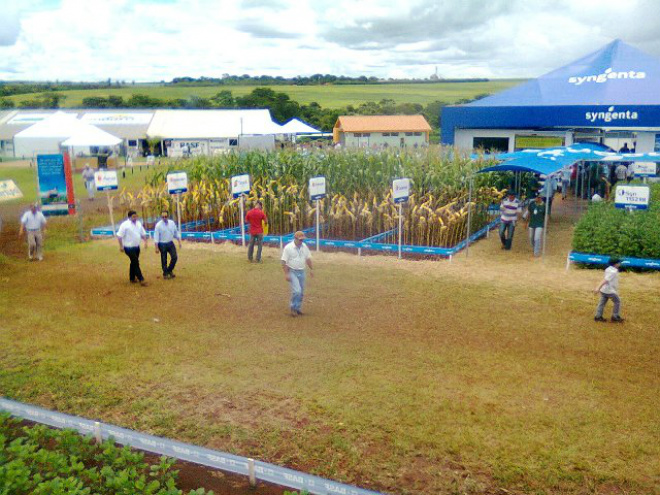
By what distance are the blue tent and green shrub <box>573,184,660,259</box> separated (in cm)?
1535

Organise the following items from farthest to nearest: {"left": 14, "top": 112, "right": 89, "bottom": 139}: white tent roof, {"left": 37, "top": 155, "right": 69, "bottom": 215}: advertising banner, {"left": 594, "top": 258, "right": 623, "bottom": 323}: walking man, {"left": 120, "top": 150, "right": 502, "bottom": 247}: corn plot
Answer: {"left": 14, "top": 112, "right": 89, "bottom": 139}: white tent roof, {"left": 37, "top": 155, "right": 69, "bottom": 215}: advertising banner, {"left": 120, "top": 150, "right": 502, "bottom": 247}: corn plot, {"left": 594, "top": 258, "right": 623, "bottom": 323}: walking man

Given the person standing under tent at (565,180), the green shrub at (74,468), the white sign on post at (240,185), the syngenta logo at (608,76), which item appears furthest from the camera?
the syngenta logo at (608,76)

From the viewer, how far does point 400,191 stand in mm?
16109

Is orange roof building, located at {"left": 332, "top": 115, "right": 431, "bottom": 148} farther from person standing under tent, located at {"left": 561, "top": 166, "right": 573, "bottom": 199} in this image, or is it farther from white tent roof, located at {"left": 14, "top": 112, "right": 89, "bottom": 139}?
white tent roof, located at {"left": 14, "top": 112, "right": 89, "bottom": 139}

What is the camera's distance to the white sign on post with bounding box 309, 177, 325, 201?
1677 centimetres

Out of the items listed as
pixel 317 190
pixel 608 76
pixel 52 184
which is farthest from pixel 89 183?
pixel 608 76

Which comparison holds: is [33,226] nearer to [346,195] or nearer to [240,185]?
[240,185]

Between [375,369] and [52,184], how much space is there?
17225 millimetres

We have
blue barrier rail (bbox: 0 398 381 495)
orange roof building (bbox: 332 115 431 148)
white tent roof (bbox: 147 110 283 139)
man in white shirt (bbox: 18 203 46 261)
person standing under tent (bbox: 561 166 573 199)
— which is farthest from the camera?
orange roof building (bbox: 332 115 431 148)

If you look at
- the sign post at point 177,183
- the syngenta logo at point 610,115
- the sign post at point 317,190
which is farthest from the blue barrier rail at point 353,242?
the syngenta logo at point 610,115

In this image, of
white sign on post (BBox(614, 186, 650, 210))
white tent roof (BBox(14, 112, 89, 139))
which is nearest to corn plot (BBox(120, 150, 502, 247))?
white sign on post (BBox(614, 186, 650, 210))

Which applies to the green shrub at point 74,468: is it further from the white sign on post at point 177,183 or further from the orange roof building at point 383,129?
the orange roof building at point 383,129

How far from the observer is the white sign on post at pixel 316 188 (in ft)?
55.0

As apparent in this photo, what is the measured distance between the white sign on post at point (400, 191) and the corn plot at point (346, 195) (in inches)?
35.2
